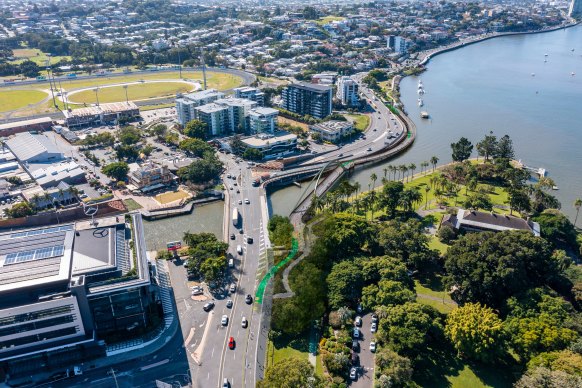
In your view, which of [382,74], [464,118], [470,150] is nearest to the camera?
[470,150]

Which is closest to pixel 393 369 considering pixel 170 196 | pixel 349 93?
pixel 170 196

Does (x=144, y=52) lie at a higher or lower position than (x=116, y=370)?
higher

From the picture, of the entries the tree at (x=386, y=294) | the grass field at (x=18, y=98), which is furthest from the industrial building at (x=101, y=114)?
the tree at (x=386, y=294)

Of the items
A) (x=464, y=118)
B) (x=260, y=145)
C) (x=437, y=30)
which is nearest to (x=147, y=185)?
(x=260, y=145)

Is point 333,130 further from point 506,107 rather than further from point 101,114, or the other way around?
point 101,114

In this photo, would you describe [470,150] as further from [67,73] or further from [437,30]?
[437,30]

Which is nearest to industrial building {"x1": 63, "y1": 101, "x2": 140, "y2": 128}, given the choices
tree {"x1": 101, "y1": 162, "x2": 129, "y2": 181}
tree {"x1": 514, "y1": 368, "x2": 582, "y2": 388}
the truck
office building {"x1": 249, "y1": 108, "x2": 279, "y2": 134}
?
office building {"x1": 249, "y1": 108, "x2": 279, "y2": 134}
